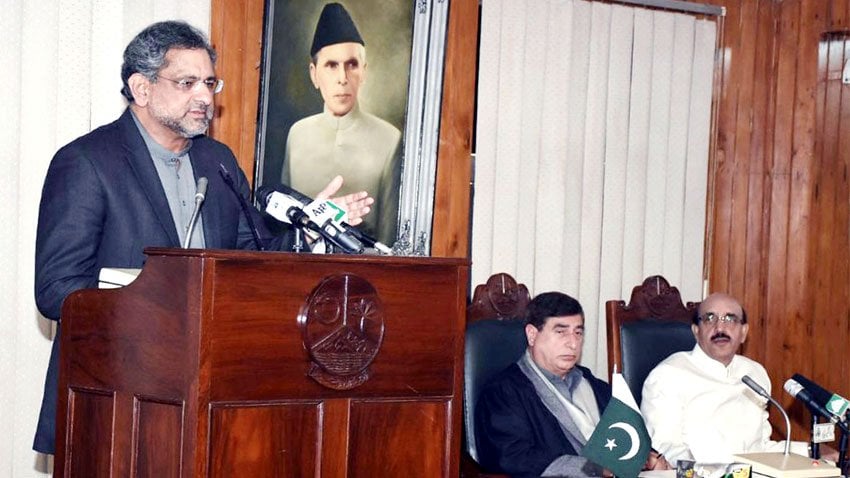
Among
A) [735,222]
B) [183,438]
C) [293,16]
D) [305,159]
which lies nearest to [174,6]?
[293,16]

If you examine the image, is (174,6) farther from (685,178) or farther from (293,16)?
(685,178)

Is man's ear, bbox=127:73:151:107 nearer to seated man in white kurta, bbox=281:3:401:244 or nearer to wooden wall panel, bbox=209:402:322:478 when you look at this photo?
wooden wall panel, bbox=209:402:322:478

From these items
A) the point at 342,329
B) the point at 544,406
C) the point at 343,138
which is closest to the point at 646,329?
the point at 544,406

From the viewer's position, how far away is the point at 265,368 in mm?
2102

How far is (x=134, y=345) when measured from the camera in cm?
216

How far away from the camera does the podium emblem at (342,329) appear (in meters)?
2.16

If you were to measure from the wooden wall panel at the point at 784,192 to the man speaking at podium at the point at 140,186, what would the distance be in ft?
11.2

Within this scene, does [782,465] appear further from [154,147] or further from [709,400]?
[154,147]

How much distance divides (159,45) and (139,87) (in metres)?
0.12

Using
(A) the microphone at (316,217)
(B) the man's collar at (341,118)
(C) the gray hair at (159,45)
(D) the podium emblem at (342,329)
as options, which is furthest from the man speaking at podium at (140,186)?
(B) the man's collar at (341,118)

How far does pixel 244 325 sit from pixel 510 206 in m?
3.03

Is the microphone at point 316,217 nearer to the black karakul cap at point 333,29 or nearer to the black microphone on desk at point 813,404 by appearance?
the black microphone on desk at point 813,404

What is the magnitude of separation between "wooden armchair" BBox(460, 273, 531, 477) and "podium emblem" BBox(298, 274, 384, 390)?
1830 millimetres

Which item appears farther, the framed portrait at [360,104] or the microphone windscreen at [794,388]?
the framed portrait at [360,104]
